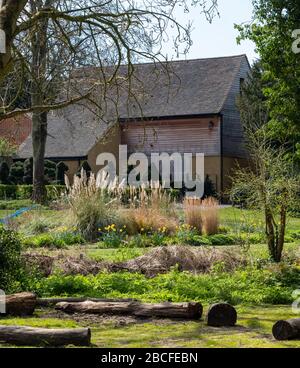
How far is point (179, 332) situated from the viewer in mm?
8945

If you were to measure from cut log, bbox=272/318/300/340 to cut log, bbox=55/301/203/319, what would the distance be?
169 cm

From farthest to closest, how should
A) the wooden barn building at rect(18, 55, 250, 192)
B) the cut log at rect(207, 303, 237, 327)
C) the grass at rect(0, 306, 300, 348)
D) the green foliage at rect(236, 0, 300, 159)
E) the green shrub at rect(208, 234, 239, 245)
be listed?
the wooden barn building at rect(18, 55, 250, 192) → the green foliage at rect(236, 0, 300, 159) → the green shrub at rect(208, 234, 239, 245) → the cut log at rect(207, 303, 237, 327) → the grass at rect(0, 306, 300, 348)

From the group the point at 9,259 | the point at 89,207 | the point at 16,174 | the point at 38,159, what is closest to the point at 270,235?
the point at 9,259

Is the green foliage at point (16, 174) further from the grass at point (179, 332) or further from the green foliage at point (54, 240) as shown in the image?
the grass at point (179, 332)

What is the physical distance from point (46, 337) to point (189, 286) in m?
4.69

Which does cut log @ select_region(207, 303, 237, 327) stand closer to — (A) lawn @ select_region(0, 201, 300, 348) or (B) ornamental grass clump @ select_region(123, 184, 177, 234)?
(A) lawn @ select_region(0, 201, 300, 348)

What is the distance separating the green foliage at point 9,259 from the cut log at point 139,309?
155 centimetres

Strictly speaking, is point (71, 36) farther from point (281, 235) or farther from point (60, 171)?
point (60, 171)

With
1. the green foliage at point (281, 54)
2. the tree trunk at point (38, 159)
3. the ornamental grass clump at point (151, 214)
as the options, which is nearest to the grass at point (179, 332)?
the ornamental grass clump at point (151, 214)

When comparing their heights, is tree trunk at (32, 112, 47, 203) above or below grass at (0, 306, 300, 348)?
above

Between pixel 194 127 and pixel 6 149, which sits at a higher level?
pixel 194 127

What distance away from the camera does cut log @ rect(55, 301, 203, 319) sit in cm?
985

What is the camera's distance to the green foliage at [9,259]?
39.0 ft

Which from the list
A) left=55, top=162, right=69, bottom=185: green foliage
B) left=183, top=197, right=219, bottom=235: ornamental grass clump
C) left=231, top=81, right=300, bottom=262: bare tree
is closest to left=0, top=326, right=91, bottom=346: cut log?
left=231, top=81, right=300, bottom=262: bare tree
